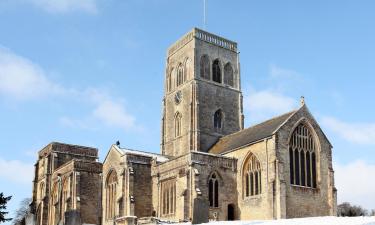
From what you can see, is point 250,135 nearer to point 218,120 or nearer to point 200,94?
point 218,120

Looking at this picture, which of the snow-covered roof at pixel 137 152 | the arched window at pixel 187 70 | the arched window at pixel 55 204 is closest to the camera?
the snow-covered roof at pixel 137 152

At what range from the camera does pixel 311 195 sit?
4566cm

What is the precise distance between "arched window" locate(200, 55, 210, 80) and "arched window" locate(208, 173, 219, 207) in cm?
1700

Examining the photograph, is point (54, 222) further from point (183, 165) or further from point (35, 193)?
point (183, 165)

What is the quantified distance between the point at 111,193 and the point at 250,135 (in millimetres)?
14922

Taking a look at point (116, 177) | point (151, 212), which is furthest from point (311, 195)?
point (116, 177)

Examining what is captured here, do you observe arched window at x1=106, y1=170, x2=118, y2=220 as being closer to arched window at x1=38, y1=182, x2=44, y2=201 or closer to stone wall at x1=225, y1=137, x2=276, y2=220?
stone wall at x1=225, y1=137, x2=276, y2=220

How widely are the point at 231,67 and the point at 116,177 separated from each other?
19877 millimetres

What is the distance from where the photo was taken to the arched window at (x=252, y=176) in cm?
4559

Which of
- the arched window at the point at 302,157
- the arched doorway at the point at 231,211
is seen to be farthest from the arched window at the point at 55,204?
the arched window at the point at 302,157

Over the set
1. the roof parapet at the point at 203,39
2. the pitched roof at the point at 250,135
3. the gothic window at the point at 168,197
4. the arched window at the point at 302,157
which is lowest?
the gothic window at the point at 168,197

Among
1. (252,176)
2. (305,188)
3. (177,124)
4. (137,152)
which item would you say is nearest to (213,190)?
(252,176)

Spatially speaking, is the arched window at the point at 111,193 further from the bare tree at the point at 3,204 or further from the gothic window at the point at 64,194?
the bare tree at the point at 3,204

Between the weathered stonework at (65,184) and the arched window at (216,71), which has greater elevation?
the arched window at (216,71)
